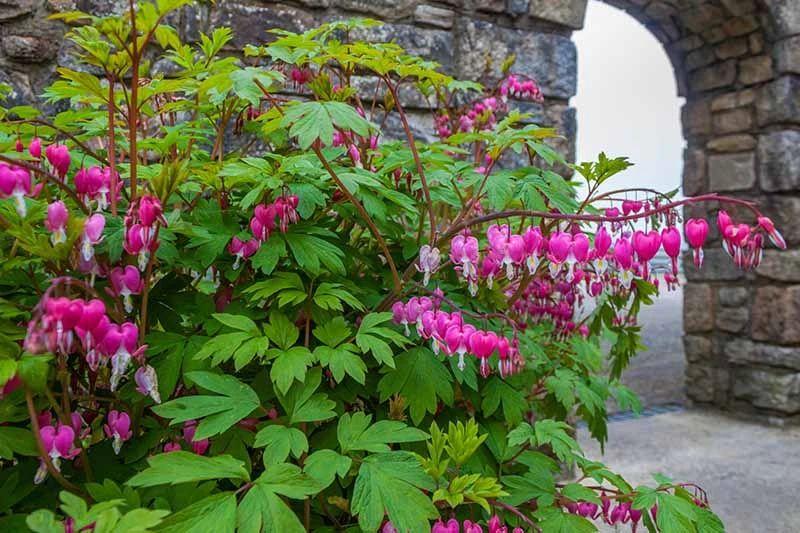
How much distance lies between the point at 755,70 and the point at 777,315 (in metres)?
1.62

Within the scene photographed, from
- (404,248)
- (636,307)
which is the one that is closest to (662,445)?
(636,307)

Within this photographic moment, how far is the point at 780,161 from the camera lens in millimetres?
4148

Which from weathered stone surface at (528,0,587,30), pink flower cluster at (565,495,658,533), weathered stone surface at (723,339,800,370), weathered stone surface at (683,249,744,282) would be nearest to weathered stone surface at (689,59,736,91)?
weathered stone surface at (683,249,744,282)

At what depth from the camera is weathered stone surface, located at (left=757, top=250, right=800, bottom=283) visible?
13.5 feet

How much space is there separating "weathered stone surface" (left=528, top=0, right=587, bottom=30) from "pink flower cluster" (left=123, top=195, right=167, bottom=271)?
2.59m

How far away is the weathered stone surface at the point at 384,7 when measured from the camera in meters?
2.73

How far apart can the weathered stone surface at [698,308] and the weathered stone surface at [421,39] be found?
2.83 m

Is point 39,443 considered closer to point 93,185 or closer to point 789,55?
point 93,185

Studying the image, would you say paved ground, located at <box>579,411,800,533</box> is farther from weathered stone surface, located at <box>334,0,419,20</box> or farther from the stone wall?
weathered stone surface, located at <box>334,0,419,20</box>

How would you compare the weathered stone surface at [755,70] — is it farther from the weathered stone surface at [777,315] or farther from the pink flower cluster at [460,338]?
the pink flower cluster at [460,338]

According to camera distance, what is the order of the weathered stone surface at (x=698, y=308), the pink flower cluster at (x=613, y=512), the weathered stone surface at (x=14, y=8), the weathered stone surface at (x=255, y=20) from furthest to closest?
the weathered stone surface at (x=698, y=308)
the weathered stone surface at (x=255, y=20)
the weathered stone surface at (x=14, y=8)
the pink flower cluster at (x=613, y=512)

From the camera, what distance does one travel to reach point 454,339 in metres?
1.01

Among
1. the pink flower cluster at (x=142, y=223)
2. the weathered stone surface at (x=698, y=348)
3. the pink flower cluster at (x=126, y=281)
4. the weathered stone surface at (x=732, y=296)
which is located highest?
the pink flower cluster at (x=142, y=223)

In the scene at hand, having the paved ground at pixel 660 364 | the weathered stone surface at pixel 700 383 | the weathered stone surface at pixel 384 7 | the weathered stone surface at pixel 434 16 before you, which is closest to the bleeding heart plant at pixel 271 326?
the weathered stone surface at pixel 384 7
